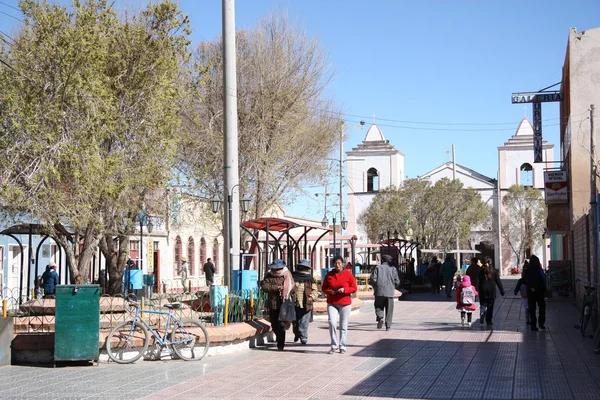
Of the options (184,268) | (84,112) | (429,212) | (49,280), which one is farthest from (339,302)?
(429,212)

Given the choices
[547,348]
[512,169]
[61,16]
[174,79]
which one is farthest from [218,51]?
[512,169]

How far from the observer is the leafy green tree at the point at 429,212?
62312 mm

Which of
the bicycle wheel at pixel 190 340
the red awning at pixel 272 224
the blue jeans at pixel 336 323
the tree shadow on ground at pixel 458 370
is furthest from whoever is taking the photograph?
the red awning at pixel 272 224

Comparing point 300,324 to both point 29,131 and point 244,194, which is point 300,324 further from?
point 244,194

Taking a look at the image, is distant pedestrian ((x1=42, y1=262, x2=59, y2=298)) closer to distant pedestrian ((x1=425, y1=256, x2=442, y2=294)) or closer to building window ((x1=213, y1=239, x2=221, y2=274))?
distant pedestrian ((x1=425, y1=256, x2=442, y2=294))

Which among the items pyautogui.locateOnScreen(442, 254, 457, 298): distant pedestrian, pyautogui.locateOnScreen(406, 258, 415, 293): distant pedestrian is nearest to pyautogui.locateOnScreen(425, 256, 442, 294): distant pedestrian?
pyautogui.locateOnScreen(442, 254, 457, 298): distant pedestrian

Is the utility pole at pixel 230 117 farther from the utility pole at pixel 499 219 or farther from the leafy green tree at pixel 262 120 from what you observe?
the utility pole at pixel 499 219

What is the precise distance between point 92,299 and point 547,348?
7.45 m

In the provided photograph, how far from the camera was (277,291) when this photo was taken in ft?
48.0

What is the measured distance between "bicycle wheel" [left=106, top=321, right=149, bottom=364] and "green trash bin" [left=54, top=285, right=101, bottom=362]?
34 centimetres

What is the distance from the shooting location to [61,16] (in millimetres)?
17312

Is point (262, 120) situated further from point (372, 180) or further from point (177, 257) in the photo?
point (372, 180)

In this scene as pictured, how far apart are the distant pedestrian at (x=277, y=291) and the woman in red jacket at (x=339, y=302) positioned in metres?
0.71

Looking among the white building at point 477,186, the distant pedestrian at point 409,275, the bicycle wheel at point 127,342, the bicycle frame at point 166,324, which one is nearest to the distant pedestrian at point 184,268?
the distant pedestrian at point 409,275
